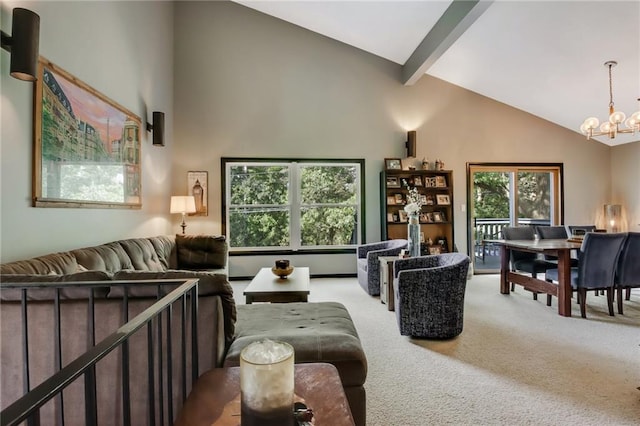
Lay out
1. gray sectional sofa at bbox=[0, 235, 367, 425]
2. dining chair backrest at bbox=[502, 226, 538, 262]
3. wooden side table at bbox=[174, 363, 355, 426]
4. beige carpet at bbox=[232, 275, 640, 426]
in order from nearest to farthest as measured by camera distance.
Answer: wooden side table at bbox=[174, 363, 355, 426]
gray sectional sofa at bbox=[0, 235, 367, 425]
beige carpet at bbox=[232, 275, 640, 426]
dining chair backrest at bbox=[502, 226, 538, 262]

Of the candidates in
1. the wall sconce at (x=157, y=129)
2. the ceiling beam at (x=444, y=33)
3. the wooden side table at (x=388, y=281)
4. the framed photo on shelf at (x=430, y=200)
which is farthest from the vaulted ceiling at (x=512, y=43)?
the wooden side table at (x=388, y=281)

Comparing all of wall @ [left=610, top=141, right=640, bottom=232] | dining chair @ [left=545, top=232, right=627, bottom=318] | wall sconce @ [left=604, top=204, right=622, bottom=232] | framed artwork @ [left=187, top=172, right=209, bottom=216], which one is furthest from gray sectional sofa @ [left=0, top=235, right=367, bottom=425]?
wall @ [left=610, top=141, right=640, bottom=232]

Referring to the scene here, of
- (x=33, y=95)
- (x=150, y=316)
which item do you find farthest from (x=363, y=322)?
(x=33, y=95)

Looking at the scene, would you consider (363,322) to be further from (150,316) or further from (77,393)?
A: (150,316)

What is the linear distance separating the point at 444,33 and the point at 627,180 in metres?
4.64

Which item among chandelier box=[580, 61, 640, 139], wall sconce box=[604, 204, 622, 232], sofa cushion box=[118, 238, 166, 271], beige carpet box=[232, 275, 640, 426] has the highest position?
chandelier box=[580, 61, 640, 139]

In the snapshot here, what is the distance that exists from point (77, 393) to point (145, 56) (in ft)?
13.7

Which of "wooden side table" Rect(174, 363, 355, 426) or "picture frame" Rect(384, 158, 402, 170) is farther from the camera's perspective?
"picture frame" Rect(384, 158, 402, 170)

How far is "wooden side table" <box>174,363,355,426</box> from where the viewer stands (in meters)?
0.88

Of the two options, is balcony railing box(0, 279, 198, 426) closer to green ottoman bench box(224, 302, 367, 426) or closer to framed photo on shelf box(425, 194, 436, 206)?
green ottoman bench box(224, 302, 367, 426)

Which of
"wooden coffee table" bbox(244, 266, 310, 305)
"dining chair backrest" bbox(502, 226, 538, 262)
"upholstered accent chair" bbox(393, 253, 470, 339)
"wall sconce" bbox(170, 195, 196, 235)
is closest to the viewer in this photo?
"upholstered accent chair" bbox(393, 253, 470, 339)

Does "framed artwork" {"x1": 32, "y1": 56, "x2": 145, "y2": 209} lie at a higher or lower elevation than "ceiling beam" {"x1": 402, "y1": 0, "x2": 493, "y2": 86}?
lower

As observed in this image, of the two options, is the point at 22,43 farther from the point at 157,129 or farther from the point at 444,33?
the point at 444,33

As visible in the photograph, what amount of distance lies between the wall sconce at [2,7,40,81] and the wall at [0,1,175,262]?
0.81ft
